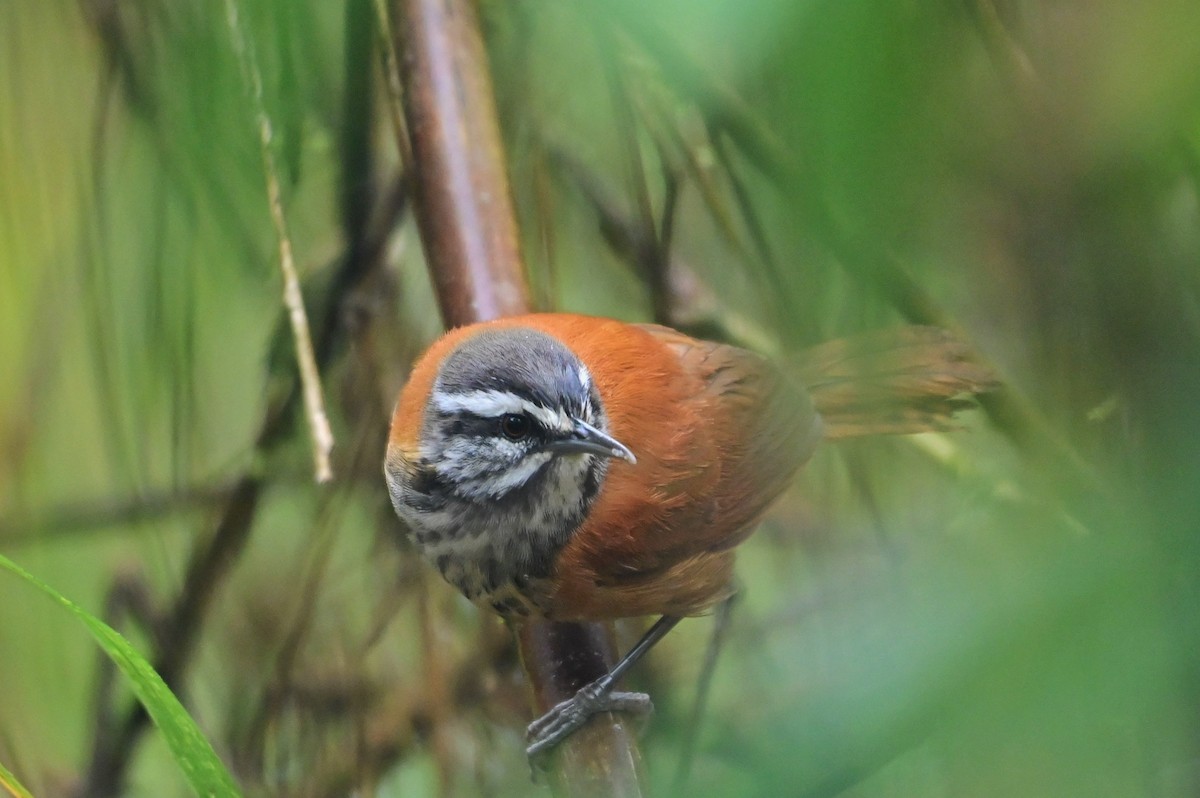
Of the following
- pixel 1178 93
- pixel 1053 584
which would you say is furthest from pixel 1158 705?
pixel 1178 93

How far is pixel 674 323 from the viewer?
3121mm

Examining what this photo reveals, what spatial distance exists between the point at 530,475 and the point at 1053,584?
69.2 inches

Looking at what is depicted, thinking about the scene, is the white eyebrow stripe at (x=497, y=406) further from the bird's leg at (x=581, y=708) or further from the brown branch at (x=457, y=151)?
the bird's leg at (x=581, y=708)

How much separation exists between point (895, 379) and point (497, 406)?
1472 millimetres

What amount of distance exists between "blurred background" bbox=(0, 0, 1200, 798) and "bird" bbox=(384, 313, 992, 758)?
24cm

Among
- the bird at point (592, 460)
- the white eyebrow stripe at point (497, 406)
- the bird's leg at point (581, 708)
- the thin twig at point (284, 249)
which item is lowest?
the bird's leg at point (581, 708)

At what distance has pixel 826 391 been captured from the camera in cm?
257

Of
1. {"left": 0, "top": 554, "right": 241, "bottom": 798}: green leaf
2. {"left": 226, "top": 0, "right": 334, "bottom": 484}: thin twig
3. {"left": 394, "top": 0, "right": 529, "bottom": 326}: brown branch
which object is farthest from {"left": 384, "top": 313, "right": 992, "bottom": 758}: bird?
{"left": 0, "top": 554, "right": 241, "bottom": 798}: green leaf

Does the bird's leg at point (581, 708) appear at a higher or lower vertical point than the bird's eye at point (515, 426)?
lower

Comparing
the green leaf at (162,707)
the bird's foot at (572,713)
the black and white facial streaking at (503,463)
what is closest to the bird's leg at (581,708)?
the bird's foot at (572,713)

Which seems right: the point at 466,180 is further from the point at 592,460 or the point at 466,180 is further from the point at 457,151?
the point at 592,460

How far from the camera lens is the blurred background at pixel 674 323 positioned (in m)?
0.55

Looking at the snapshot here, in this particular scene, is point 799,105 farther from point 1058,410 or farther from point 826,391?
point 826,391

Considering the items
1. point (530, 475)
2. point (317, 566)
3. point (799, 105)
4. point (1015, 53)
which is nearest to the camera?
point (799, 105)
